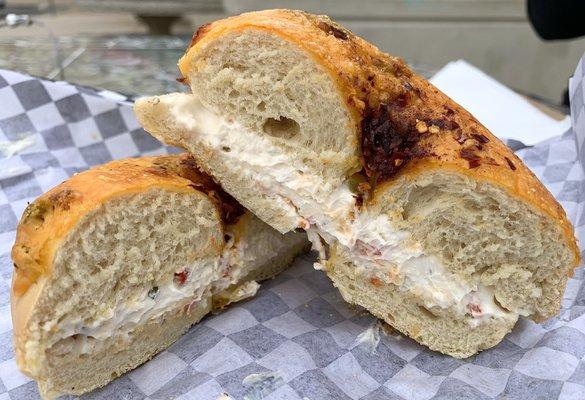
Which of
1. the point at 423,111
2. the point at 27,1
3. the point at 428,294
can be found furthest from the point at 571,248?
the point at 27,1

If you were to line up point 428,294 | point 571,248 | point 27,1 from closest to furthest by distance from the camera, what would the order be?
point 571,248
point 428,294
point 27,1

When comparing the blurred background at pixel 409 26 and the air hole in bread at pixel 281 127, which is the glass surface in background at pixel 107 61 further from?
the air hole in bread at pixel 281 127

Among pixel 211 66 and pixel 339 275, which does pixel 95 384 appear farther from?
pixel 211 66

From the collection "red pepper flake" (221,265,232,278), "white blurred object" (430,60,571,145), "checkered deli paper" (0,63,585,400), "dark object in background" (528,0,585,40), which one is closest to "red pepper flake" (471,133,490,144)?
"checkered deli paper" (0,63,585,400)

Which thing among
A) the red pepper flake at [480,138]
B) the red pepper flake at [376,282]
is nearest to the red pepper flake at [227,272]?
the red pepper flake at [376,282]

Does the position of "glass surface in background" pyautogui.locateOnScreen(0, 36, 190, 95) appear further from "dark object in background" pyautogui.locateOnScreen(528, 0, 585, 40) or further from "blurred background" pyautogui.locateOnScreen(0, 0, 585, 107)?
"dark object in background" pyautogui.locateOnScreen(528, 0, 585, 40)
